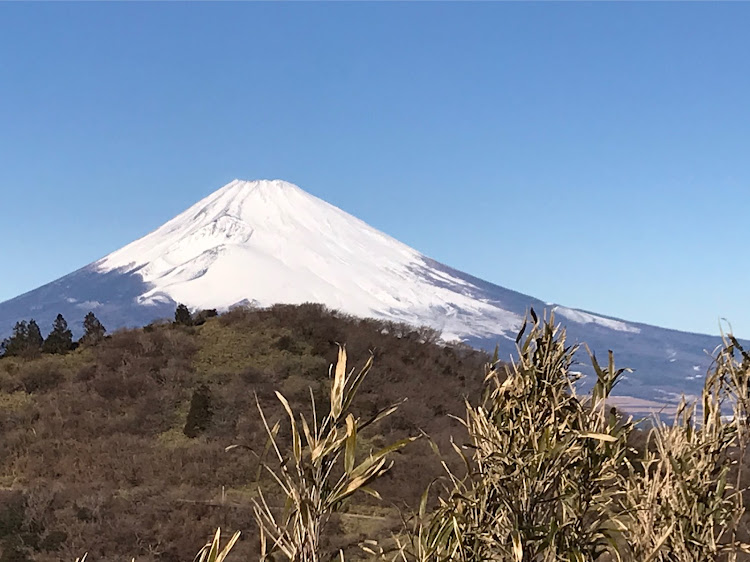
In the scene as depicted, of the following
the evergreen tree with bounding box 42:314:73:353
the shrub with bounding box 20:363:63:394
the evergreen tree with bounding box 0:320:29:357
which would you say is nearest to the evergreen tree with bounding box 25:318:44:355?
the evergreen tree with bounding box 0:320:29:357

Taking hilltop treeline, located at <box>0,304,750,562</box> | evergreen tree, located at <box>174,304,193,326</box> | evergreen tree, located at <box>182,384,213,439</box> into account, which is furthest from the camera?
→ evergreen tree, located at <box>174,304,193,326</box>

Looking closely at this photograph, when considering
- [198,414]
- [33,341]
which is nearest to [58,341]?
[33,341]

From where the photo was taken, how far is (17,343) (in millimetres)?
35531

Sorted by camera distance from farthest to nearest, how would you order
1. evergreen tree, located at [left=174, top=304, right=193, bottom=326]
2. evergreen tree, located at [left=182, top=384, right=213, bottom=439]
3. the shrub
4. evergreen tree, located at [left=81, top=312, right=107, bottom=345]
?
1. evergreen tree, located at [left=174, top=304, right=193, bottom=326]
2. evergreen tree, located at [left=81, top=312, right=107, bottom=345]
3. the shrub
4. evergreen tree, located at [left=182, top=384, right=213, bottom=439]

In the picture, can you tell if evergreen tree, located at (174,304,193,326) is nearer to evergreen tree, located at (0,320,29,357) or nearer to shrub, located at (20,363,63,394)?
evergreen tree, located at (0,320,29,357)

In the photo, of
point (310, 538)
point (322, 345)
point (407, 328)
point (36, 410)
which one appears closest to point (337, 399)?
point (310, 538)

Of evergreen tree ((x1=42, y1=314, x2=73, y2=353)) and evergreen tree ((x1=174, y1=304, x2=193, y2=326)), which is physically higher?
evergreen tree ((x1=174, y1=304, x2=193, y2=326))

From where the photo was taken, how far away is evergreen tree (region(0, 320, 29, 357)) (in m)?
34.9

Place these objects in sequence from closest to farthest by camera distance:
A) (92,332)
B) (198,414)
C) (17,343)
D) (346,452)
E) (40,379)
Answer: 1. (346,452)
2. (198,414)
3. (40,379)
4. (17,343)
5. (92,332)

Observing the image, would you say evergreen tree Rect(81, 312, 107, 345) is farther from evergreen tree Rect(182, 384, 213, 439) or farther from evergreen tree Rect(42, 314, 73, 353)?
evergreen tree Rect(182, 384, 213, 439)

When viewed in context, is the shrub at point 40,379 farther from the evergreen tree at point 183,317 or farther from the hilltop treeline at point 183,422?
the evergreen tree at point 183,317

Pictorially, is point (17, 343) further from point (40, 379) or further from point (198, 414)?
point (198, 414)

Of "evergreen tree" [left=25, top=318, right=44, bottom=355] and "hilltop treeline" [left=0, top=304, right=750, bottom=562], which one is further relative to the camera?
"evergreen tree" [left=25, top=318, right=44, bottom=355]

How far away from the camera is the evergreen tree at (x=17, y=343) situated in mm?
34938
